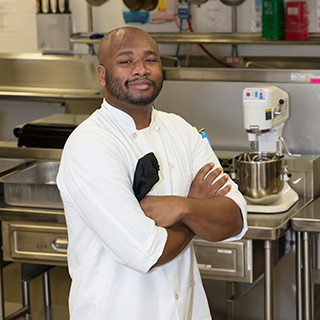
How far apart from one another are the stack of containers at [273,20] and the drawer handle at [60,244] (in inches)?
94.8

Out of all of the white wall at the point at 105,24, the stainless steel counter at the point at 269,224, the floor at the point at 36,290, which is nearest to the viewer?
the stainless steel counter at the point at 269,224

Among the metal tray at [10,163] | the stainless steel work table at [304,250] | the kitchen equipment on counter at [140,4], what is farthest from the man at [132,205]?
the kitchen equipment on counter at [140,4]

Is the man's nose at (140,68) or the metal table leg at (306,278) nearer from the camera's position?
the man's nose at (140,68)

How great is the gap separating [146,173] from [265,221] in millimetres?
978

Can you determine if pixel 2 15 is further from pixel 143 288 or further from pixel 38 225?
pixel 143 288

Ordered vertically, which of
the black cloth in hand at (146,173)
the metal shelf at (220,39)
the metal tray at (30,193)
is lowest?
the metal tray at (30,193)

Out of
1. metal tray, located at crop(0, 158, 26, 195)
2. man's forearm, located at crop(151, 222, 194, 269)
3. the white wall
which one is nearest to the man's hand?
man's forearm, located at crop(151, 222, 194, 269)

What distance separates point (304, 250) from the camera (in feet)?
7.36

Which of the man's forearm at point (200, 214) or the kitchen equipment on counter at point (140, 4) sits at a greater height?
the kitchen equipment on counter at point (140, 4)

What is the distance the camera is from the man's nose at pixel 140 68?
1.41 meters

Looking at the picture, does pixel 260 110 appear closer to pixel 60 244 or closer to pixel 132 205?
pixel 60 244

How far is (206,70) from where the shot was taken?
3.11 meters

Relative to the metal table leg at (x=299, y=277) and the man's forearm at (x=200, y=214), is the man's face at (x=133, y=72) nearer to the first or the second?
the man's forearm at (x=200, y=214)

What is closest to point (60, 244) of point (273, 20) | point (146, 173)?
point (146, 173)
